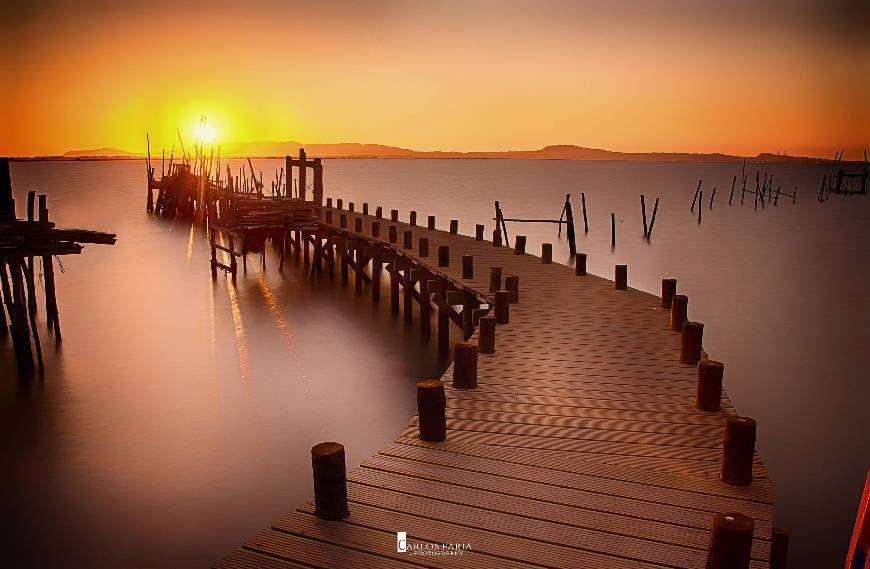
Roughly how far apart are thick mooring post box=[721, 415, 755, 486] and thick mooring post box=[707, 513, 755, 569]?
1234 mm

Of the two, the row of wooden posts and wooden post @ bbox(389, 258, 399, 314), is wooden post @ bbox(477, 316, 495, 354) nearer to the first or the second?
the row of wooden posts

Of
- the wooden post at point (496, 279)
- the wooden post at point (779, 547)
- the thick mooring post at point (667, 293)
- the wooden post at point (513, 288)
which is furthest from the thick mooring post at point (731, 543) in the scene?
the wooden post at point (496, 279)

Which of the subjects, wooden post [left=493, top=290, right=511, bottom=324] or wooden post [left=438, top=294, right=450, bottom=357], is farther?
wooden post [left=438, top=294, right=450, bottom=357]

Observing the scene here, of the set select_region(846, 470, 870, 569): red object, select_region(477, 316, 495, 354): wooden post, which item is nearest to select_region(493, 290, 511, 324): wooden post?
select_region(477, 316, 495, 354): wooden post

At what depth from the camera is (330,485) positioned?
13.9 ft

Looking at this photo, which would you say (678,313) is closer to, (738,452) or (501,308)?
(501,308)

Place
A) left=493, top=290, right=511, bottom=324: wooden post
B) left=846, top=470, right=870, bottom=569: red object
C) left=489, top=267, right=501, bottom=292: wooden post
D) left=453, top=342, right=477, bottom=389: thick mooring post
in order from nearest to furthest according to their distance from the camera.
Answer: left=846, top=470, right=870, bottom=569: red object < left=453, top=342, right=477, bottom=389: thick mooring post < left=493, top=290, right=511, bottom=324: wooden post < left=489, top=267, right=501, bottom=292: wooden post

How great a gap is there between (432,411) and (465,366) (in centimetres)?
142

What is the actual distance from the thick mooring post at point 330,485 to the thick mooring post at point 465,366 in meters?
2.61

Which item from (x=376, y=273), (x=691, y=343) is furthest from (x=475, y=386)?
(x=376, y=273)

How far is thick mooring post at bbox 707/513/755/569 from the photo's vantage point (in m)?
3.45

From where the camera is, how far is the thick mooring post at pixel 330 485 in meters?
4.25

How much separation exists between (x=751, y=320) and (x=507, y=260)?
6.65 m

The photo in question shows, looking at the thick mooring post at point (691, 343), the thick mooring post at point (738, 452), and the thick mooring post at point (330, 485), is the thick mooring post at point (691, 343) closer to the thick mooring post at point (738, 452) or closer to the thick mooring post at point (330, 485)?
the thick mooring post at point (738, 452)
